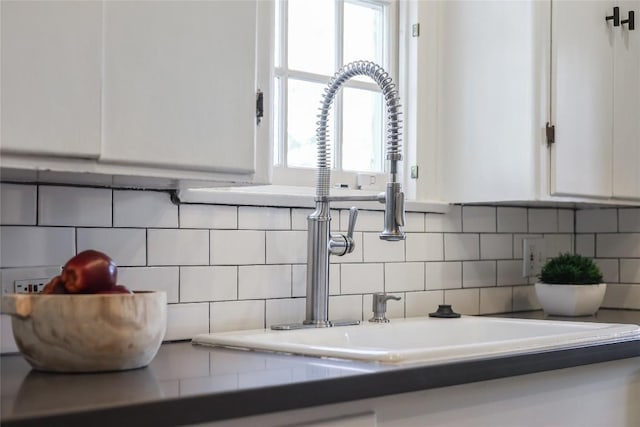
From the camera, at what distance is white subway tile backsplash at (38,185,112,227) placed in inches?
69.4

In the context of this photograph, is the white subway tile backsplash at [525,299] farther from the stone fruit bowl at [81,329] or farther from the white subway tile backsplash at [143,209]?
the stone fruit bowl at [81,329]

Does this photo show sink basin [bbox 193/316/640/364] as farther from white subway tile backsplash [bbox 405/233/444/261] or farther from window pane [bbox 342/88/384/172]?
window pane [bbox 342/88/384/172]

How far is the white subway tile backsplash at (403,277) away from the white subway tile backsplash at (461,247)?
0.41 feet

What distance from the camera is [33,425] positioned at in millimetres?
1082

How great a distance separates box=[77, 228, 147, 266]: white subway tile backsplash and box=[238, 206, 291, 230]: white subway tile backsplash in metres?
0.27

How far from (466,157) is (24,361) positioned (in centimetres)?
143

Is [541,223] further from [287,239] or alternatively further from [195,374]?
[195,374]

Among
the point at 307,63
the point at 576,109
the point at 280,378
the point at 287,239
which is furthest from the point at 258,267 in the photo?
the point at 576,109

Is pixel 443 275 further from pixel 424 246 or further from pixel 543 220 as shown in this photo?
pixel 543 220

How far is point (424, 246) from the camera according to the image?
8.39ft

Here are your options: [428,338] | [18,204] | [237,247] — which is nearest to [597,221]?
[428,338]

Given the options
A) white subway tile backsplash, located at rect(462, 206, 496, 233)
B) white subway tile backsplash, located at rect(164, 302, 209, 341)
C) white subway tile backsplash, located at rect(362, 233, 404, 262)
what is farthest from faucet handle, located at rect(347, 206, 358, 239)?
white subway tile backsplash, located at rect(462, 206, 496, 233)

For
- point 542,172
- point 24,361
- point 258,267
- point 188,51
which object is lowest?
point 24,361

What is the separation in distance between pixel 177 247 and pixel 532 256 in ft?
4.42
